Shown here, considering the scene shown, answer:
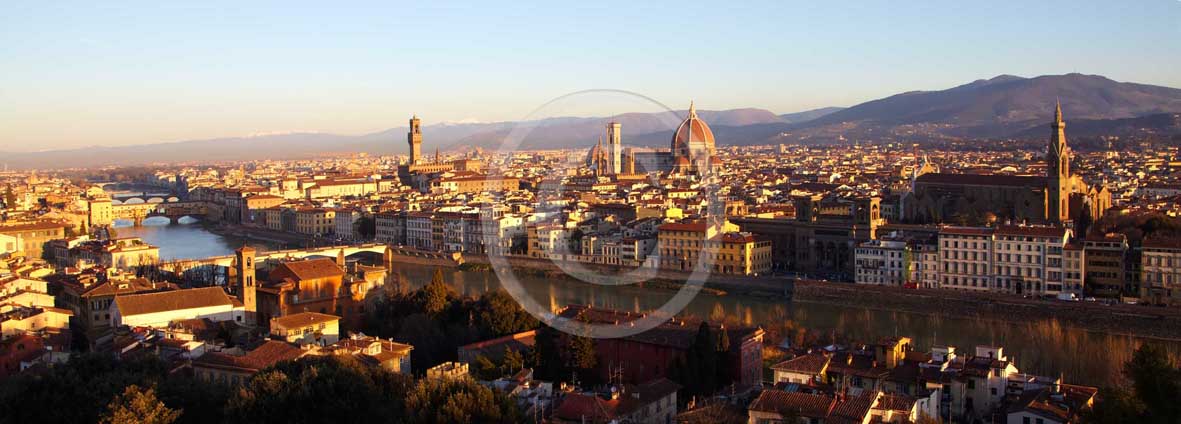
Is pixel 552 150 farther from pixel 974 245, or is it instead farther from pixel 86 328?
pixel 974 245

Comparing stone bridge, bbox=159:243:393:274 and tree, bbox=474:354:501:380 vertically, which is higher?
tree, bbox=474:354:501:380

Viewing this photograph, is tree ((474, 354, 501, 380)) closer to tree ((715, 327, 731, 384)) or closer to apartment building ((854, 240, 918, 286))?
tree ((715, 327, 731, 384))

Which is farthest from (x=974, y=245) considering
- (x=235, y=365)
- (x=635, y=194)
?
(x=235, y=365)

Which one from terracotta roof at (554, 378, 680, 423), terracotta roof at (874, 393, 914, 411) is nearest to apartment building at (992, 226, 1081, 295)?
terracotta roof at (874, 393, 914, 411)

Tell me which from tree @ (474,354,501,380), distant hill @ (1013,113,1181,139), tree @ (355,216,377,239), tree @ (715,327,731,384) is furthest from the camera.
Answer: distant hill @ (1013,113,1181,139)

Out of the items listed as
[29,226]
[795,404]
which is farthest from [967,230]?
[29,226]

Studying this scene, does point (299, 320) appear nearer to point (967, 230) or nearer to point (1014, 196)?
point (967, 230)
